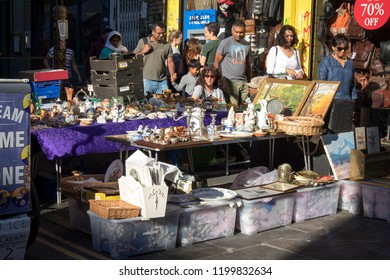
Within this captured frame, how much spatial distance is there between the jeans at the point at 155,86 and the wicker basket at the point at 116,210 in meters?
5.16

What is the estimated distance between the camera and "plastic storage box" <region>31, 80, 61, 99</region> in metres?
8.95

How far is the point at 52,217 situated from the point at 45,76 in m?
2.30

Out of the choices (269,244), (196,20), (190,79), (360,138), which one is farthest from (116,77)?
(196,20)

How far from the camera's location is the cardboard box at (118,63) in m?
9.11

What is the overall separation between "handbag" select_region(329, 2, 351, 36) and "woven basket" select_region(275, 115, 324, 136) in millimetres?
5017

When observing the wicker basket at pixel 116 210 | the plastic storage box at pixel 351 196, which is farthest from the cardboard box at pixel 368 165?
the wicker basket at pixel 116 210

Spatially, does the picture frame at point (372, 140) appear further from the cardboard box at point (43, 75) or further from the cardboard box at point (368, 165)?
the cardboard box at point (43, 75)

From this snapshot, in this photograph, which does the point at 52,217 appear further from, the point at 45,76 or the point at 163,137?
the point at 45,76

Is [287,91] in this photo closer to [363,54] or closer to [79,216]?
[79,216]

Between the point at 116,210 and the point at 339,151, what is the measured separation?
3.09m

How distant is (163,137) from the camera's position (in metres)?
7.00

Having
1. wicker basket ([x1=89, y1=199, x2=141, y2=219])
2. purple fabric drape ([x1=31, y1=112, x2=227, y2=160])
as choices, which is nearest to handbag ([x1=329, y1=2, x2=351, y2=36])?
purple fabric drape ([x1=31, y1=112, x2=227, y2=160])

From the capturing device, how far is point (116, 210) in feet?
19.1

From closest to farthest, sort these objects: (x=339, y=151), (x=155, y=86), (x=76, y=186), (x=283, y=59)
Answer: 1. (x=76, y=186)
2. (x=339, y=151)
3. (x=283, y=59)
4. (x=155, y=86)
